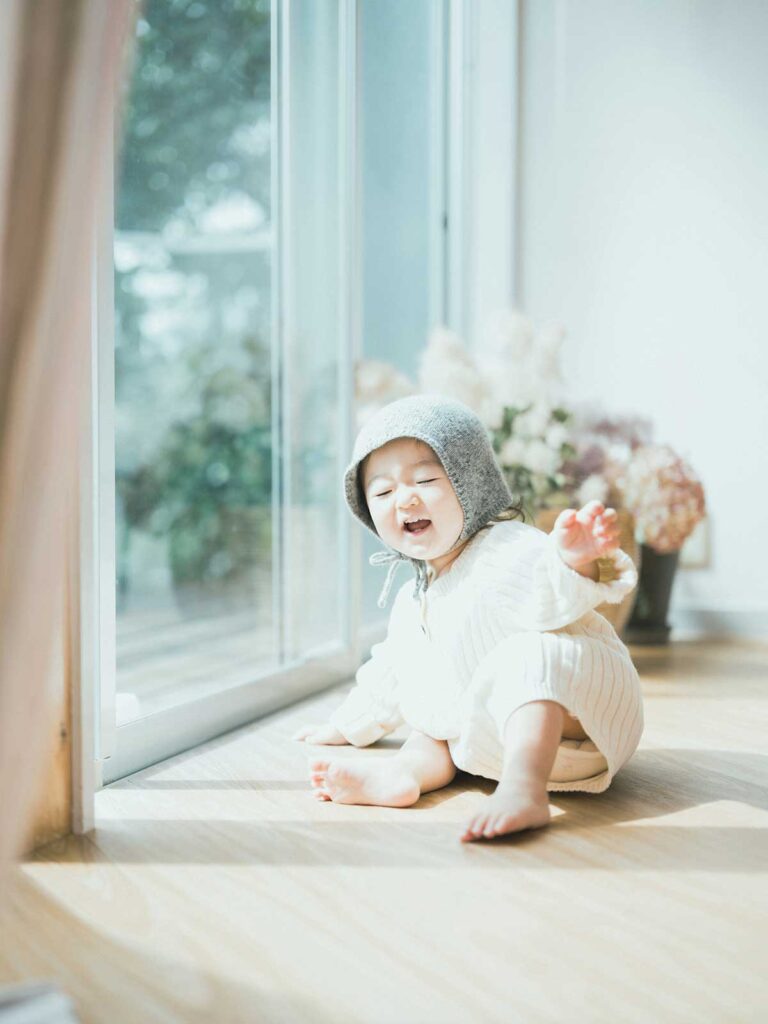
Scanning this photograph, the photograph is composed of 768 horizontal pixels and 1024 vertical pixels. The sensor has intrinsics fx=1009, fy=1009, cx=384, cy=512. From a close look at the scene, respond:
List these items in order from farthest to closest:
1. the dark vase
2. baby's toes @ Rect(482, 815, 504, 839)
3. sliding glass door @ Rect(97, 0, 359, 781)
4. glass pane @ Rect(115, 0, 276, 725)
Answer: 1. glass pane @ Rect(115, 0, 276, 725)
2. sliding glass door @ Rect(97, 0, 359, 781)
3. the dark vase
4. baby's toes @ Rect(482, 815, 504, 839)

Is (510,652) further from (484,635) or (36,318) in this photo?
(36,318)

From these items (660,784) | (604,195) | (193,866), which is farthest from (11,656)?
(604,195)

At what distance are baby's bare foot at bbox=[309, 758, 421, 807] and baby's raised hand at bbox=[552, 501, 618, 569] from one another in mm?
332

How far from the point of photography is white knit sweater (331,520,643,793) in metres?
1.15

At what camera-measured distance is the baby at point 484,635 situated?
3.67 feet

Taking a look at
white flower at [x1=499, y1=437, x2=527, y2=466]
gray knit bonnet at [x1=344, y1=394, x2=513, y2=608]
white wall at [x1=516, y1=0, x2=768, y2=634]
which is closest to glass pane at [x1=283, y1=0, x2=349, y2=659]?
white flower at [x1=499, y1=437, x2=527, y2=466]

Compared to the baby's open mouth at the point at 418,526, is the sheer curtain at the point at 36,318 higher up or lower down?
higher up

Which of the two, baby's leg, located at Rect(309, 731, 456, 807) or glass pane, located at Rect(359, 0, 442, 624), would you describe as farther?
glass pane, located at Rect(359, 0, 442, 624)

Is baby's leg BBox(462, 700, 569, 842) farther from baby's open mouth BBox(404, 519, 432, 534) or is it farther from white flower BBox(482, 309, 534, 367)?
white flower BBox(482, 309, 534, 367)

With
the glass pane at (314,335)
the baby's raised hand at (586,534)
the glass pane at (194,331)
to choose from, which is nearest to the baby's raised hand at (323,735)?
the glass pane at (314,335)

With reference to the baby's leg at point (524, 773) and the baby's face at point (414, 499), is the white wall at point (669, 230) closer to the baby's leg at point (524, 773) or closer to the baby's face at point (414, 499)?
the baby's face at point (414, 499)

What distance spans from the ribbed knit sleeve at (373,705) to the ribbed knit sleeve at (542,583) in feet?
0.79

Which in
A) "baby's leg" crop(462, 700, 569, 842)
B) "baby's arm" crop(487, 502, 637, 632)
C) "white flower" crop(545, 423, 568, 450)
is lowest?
"baby's leg" crop(462, 700, 569, 842)

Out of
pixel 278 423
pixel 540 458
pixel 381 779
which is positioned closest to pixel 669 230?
pixel 540 458
